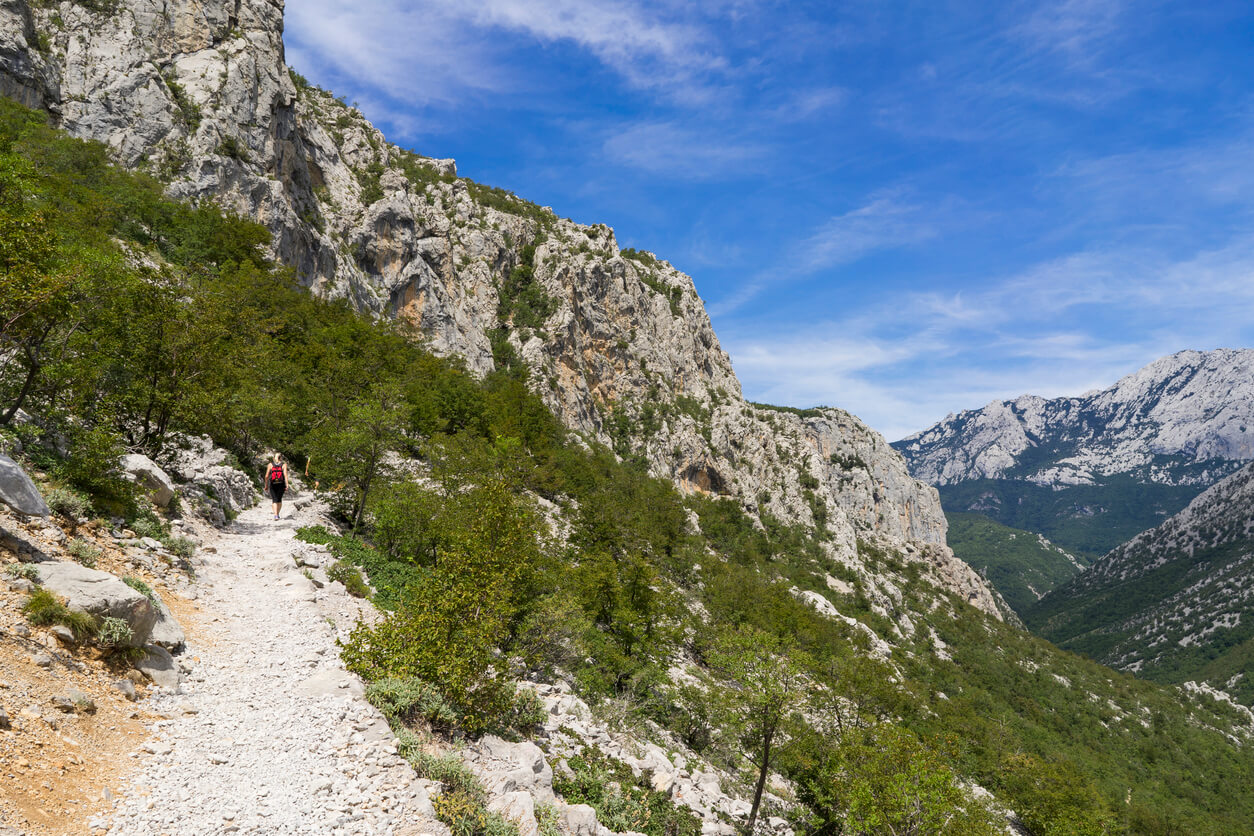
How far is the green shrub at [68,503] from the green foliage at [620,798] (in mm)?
13434

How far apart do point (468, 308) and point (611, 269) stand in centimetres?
3366

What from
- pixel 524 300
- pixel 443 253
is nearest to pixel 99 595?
pixel 443 253

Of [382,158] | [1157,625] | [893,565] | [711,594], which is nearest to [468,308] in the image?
[382,158]

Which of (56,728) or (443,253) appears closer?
(56,728)

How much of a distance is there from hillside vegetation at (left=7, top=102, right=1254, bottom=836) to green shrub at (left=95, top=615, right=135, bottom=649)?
161 inches

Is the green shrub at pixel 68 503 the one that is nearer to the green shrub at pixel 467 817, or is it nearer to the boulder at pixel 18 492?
the boulder at pixel 18 492

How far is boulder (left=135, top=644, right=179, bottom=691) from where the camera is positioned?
10312mm

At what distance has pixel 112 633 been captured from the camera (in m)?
9.87

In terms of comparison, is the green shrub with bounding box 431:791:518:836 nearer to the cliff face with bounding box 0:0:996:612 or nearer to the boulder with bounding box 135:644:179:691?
the boulder with bounding box 135:644:179:691

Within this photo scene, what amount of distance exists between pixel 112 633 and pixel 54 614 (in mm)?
890

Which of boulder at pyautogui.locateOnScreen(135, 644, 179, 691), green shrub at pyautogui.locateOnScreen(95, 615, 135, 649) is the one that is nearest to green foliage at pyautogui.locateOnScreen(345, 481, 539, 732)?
boulder at pyautogui.locateOnScreen(135, 644, 179, 691)

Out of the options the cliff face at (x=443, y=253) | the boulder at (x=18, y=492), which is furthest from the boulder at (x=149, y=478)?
the cliff face at (x=443, y=253)

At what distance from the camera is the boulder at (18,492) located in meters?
11.4

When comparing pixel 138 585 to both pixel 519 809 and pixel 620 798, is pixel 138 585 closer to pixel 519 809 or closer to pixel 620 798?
pixel 519 809
